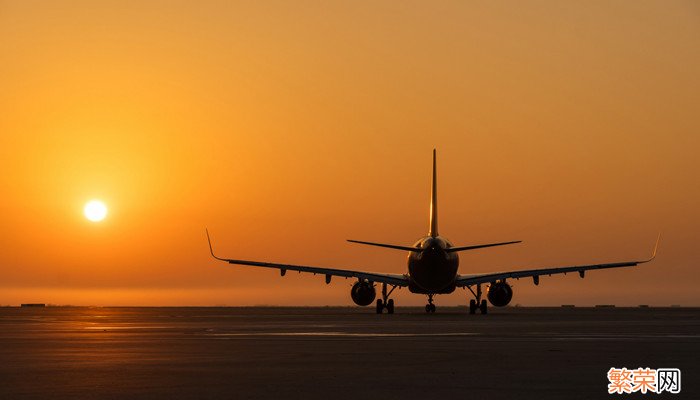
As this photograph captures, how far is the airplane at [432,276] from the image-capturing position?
7844cm

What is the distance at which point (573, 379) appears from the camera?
2172 centimetres

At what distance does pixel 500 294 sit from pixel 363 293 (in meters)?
9.40

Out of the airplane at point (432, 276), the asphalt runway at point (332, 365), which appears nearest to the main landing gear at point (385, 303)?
the airplane at point (432, 276)

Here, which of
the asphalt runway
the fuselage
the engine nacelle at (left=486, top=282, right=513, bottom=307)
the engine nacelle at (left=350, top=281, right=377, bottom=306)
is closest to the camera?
the asphalt runway

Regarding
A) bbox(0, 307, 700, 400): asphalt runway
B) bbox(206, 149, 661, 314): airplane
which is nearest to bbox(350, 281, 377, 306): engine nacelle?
bbox(206, 149, 661, 314): airplane

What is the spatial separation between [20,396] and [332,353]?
11639mm

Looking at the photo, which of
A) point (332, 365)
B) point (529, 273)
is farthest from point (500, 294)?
point (332, 365)

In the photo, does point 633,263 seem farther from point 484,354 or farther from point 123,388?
point 123,388

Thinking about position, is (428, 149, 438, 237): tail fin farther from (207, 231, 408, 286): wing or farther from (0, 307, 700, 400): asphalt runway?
(0, 307, 700, 400): asphalt runway

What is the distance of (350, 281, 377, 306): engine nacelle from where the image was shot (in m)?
84.7

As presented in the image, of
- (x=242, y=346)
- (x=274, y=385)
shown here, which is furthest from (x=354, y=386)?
(x=242, y=346)

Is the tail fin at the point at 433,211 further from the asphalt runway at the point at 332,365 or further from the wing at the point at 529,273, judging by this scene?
the asphalt runway at the point at 332,365

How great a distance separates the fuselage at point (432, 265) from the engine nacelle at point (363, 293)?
141 inches

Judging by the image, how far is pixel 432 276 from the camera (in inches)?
3127
